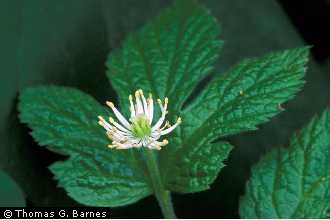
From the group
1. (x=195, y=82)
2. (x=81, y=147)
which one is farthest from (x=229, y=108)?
(x=81, y=147)

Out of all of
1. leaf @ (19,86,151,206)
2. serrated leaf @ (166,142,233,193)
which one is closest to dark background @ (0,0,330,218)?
leaf @ (19,86,151,206)

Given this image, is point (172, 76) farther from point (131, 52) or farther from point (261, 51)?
point (261, 51)

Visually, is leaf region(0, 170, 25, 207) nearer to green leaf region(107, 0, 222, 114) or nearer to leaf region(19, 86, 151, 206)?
leaf region(19, 86, 151, 206)

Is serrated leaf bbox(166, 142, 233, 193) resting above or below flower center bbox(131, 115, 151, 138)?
below

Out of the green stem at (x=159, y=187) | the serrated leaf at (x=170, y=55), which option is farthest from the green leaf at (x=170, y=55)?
the green stem at (x=159, y=187)

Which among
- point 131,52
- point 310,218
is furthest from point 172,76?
point 310,218

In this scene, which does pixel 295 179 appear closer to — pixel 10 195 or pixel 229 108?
pixel 229 108
